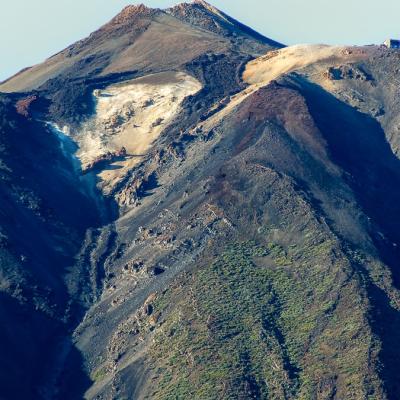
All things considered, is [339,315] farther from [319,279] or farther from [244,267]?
[244,267]

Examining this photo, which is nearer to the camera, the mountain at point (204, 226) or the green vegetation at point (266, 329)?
the green vegetation at point (266, 329)

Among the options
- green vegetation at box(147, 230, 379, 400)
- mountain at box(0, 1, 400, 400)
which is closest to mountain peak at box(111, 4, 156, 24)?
mountain at box(0, 1, 400, 400)

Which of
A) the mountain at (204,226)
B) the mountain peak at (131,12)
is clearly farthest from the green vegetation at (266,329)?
the mountain peak at (131,12)

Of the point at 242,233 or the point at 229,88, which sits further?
the point at 229,88

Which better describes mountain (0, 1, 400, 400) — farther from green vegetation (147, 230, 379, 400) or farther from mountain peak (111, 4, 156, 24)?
mountain peak (111, 4, 156, 24)

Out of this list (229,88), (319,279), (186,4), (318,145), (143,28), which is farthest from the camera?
(186,4)

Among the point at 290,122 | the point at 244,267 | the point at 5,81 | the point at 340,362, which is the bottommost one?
the point at 340,362

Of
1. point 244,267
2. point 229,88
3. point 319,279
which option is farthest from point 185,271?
point 229,88

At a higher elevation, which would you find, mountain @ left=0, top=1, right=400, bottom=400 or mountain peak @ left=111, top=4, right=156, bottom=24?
mountain peak @ left=111, top=4, right=156, bottom=24

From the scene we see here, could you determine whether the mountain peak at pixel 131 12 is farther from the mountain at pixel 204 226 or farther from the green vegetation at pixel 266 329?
the green vegetation at pixel 266 329
